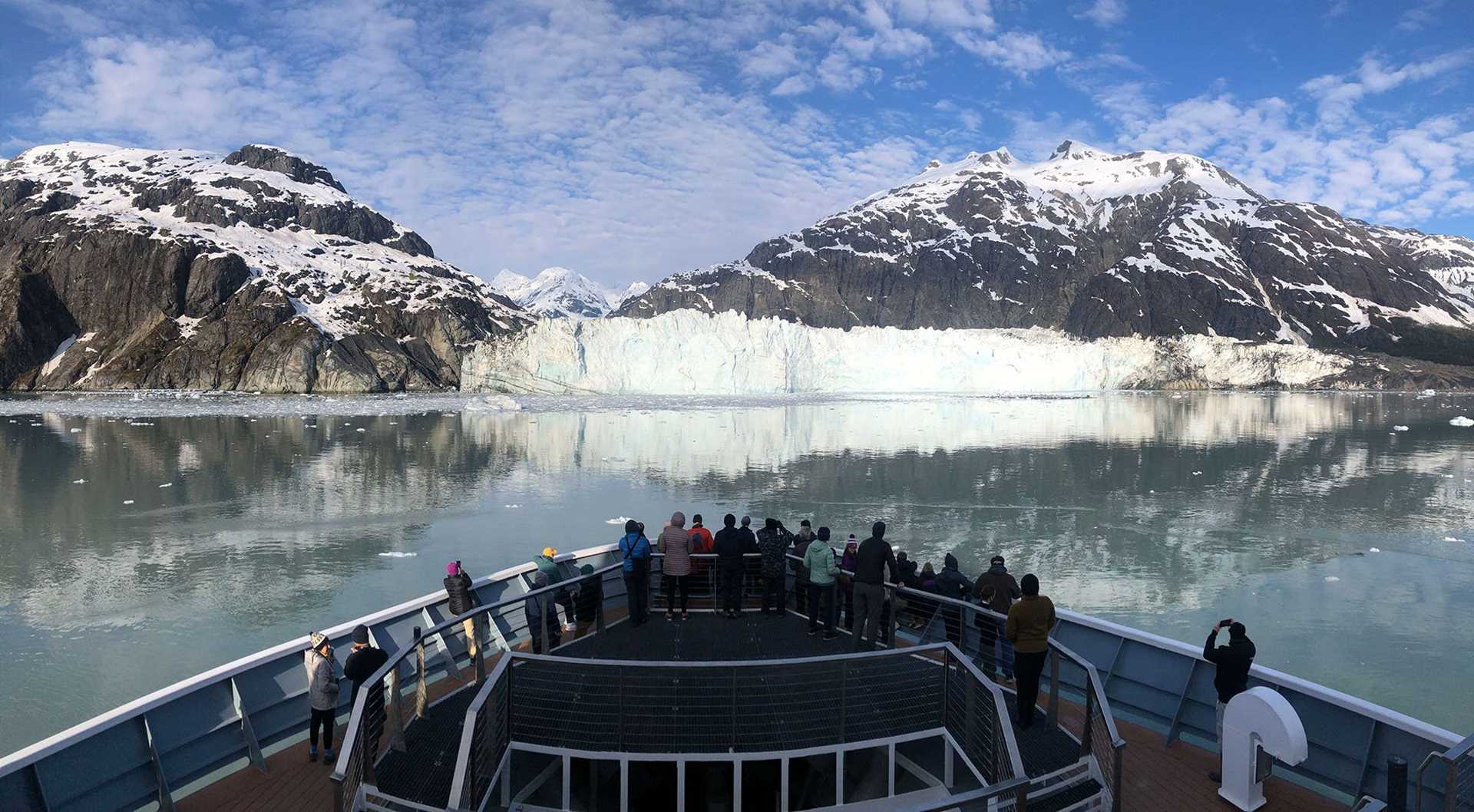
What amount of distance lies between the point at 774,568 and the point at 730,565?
1.92 ft

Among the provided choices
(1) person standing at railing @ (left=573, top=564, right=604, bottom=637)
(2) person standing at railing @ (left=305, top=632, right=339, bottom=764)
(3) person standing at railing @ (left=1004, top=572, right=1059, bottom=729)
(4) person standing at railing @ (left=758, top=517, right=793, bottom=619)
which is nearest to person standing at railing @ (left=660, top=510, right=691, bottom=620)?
(1) person standing at railing @ (left=573, top=564, right=604, bottom=637)

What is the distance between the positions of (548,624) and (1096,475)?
26.6 m

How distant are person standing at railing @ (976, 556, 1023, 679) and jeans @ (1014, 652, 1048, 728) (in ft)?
3.23

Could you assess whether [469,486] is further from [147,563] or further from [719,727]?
[719,727]

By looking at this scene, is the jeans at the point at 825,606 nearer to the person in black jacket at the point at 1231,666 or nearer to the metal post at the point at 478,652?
the metal post at the point at 478,652

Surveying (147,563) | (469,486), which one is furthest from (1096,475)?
(147,563)

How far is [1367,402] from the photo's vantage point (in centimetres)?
9725

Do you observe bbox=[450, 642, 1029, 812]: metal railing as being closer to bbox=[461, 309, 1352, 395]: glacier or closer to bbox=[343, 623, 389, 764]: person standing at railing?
bbox=[343, 623, 389, 764]: person standing at railing

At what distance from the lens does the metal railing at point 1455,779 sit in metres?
5.36

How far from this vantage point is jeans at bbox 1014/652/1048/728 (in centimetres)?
788

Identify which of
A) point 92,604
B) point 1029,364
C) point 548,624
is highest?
point 1029,364

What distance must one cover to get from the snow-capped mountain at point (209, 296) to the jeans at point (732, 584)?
115m

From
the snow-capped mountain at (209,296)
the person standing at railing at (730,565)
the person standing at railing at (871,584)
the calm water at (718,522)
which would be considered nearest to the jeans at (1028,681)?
the person standing at railing at (871,584)

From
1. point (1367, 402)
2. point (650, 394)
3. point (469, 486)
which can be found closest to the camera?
point (469, 486)
